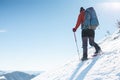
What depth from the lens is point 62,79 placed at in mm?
11117

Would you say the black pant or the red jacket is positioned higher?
the red jacket

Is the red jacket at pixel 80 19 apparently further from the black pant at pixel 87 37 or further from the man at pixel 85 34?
the black pant at pixel 87 37

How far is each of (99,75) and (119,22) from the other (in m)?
20.3

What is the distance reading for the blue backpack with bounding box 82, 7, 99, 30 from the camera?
42.9ft

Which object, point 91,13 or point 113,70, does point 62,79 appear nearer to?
point 113,70

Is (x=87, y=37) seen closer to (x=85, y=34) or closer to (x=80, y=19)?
(x=85, y=34)

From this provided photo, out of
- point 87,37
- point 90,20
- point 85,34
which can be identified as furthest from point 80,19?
point 87,37

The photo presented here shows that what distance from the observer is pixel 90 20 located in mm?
13148

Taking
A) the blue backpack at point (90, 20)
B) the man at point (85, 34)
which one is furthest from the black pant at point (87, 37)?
the blue backpack at point (90, 20)

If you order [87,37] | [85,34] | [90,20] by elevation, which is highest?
[90,20]

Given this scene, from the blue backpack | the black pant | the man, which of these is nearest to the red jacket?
the man

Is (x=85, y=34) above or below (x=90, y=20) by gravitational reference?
below

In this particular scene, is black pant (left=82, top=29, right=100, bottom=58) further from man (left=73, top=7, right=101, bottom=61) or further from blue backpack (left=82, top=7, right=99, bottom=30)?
blue backpack (left=82, top=7, right=99, bottom=30)

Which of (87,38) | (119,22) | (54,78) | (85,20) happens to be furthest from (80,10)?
(119,22)
